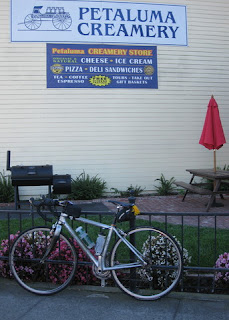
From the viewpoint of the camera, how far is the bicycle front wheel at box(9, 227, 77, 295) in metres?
3.44

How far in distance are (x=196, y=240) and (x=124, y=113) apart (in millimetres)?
4909

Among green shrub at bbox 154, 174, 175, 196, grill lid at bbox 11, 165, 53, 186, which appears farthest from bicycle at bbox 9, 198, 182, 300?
green shrub at bbox 154, 174, 175, 196

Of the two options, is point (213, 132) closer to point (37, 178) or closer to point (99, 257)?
point (37, 178)

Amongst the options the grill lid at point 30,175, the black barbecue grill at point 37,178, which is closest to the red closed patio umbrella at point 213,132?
the black barbecue grill at point 37,178

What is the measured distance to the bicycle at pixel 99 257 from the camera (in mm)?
3246

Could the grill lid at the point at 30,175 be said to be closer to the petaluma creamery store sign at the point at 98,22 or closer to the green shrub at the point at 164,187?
the green shrub at the point at 164,187

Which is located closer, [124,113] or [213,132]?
[213,132]

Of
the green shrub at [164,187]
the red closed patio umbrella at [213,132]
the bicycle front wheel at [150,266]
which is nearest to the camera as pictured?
the bicycle front wheel at [150,266]

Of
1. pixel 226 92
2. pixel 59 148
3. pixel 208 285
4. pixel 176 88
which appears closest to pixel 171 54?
pixel 176 88

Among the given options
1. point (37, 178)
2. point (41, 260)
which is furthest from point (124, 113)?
point (41, 260)

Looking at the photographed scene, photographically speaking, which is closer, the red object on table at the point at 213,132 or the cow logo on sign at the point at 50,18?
the red object on table at the point at 213,132

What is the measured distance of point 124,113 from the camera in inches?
351

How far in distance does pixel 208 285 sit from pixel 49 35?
24.0ft

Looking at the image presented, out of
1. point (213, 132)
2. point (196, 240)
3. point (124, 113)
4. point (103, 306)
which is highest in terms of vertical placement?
point (124, 113)
